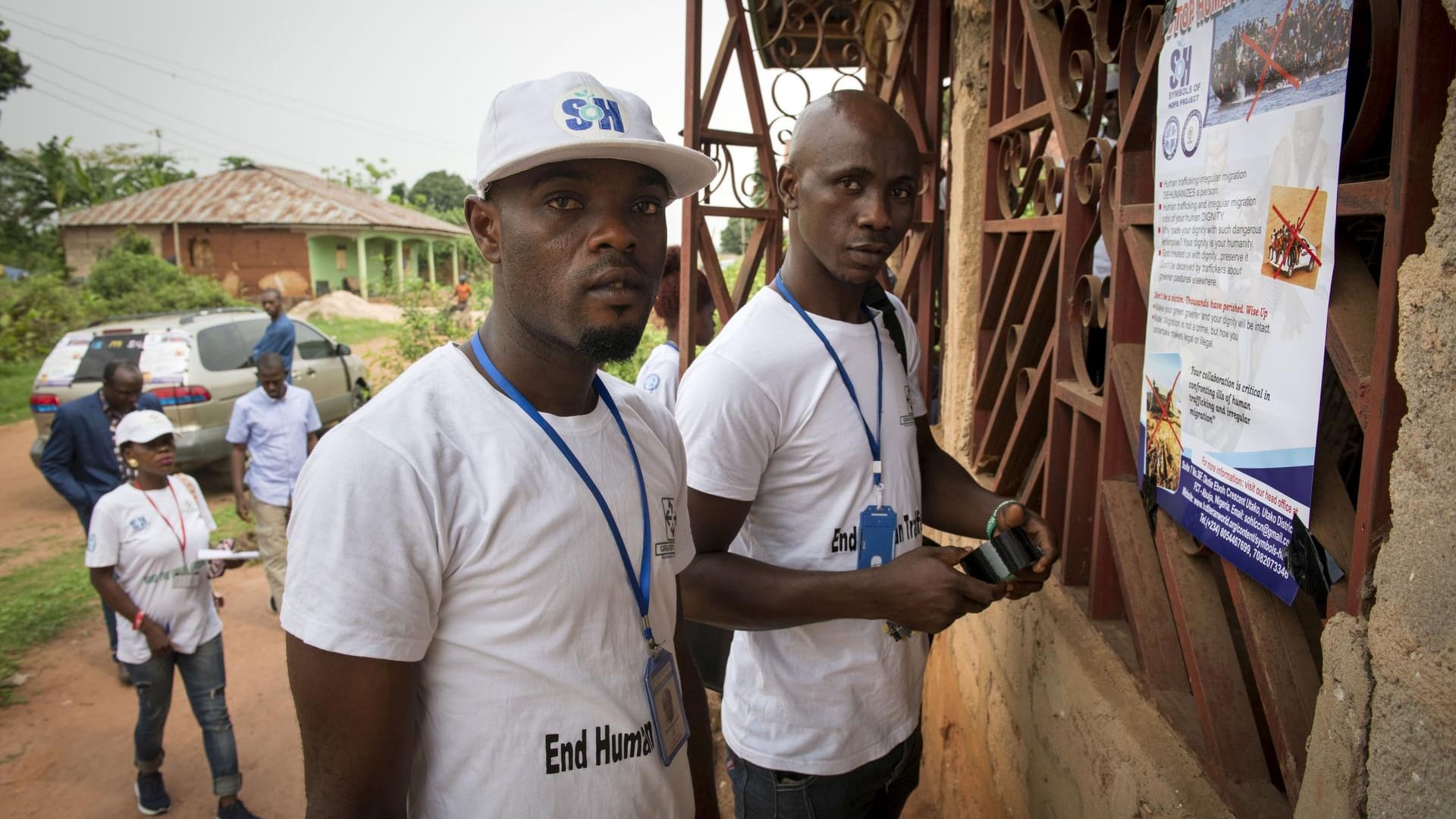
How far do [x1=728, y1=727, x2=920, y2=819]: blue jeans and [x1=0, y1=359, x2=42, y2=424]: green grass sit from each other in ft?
51.6

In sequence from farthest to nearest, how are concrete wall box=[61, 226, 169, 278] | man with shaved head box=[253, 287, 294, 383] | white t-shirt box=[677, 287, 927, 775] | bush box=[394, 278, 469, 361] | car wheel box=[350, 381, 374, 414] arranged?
concrete wall box=[61, 226, 169, 278] < bush box=[394, 278, 469, 361] < car wheel box=[350, 381, 374, 414] < man with shaved head box=[253, 287, 294, 383] < white t-shirt box=[677, 287, 927, 775]

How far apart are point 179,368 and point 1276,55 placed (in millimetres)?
10786

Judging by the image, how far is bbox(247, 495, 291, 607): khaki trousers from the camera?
646 cm

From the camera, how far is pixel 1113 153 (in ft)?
7.17

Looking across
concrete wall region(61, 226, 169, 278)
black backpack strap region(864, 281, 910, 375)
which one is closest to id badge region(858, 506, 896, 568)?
black backpack strap region(864, 281, 910, 375)

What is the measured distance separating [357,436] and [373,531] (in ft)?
0.44

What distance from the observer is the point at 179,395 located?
378 inches

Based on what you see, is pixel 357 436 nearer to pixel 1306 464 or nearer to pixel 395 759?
pixel 395 759

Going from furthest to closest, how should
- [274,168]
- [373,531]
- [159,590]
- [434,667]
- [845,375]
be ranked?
[274,168] → [159,590] → [845,375] → [434,667] → [373,531]

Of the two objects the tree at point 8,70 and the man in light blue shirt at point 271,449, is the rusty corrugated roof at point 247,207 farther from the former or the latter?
the man in light blue shirt at point 271,449

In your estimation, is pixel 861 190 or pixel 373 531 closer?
pixel 373 531

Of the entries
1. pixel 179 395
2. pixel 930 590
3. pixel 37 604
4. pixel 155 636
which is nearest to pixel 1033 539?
pixel 930 590

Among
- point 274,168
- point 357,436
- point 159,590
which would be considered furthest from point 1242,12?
point 274,168

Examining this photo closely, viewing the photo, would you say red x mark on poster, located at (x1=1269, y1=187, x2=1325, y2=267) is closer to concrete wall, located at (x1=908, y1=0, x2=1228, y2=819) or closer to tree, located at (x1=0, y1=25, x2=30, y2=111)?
concrete wall, located at (x1=908, y1=0, x2=1228, y2=819)
